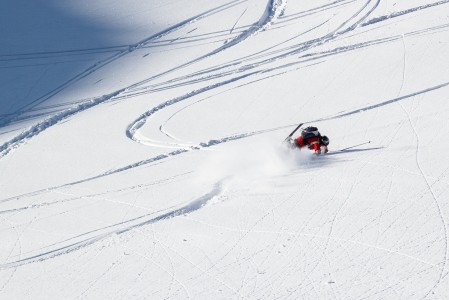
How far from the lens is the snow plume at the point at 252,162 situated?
18.7 meters

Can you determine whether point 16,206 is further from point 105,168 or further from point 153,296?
point 153,296

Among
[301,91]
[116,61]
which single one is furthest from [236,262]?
[116,61]

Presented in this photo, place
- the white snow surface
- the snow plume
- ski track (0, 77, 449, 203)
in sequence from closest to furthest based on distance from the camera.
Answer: the white snow surface < the snow plume < ski track (0, 77, 449, 203)

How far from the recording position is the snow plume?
1870cm

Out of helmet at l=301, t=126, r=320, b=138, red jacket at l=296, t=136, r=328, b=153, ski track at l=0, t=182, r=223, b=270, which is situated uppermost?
helmet at l=301, t=126, r=320, b=138

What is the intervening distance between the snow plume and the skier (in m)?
0.22

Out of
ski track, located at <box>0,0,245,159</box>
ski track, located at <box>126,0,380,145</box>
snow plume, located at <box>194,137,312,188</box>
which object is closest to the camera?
snow plume, located at <box>194,137,312,188</box>

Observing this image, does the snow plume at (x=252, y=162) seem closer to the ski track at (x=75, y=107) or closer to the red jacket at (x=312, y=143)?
the red jacket at (x=312, y=143)

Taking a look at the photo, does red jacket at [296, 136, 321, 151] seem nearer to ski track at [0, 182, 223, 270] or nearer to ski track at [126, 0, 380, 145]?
ski track at [0, 182, 223, 270]

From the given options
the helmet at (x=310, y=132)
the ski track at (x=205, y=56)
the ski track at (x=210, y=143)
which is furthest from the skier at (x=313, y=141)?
the ski track at (x=205, y=56)

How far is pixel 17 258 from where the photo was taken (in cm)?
1600

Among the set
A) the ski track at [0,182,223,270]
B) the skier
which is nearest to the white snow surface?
the ski track at [0,182,223,270]

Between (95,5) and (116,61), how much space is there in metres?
6.42

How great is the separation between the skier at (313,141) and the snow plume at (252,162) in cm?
22
